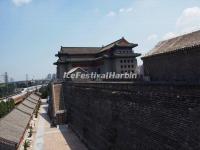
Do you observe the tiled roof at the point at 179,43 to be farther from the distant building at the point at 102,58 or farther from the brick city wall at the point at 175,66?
the distant building at the point at 102,58

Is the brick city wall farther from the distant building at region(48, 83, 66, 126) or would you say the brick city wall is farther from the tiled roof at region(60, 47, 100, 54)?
the tiled roof at region(60, 47, 100, 54)

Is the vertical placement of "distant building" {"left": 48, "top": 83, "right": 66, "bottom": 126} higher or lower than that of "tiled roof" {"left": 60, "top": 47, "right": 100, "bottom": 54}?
lower

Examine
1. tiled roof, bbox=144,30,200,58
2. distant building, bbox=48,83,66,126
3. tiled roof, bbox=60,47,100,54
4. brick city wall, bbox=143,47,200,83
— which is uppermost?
tiled roof, bbox=60,47,100,54

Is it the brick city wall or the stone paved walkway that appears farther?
the stone paved walkway

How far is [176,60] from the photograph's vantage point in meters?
16.0

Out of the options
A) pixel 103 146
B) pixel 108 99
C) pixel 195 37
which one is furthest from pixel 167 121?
pixel 195 37

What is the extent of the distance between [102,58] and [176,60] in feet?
72.1

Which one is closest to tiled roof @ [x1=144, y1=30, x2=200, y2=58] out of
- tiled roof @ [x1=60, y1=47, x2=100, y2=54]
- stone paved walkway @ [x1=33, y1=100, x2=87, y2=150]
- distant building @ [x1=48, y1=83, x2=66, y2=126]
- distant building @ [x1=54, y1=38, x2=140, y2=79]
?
stone paved walkway @ [x1=33, y1=100, x2=87, y2=150]

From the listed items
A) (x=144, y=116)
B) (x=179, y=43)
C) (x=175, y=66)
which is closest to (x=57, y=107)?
(x=179, y=43)

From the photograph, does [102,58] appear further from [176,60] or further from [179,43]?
[176,60]

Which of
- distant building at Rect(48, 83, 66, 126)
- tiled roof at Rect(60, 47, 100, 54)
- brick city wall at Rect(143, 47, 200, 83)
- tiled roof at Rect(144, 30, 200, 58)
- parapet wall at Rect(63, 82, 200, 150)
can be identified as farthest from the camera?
tiled roof at Rect(60, 47, 100, 54)

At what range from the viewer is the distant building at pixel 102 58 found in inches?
1419

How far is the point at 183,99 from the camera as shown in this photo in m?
7.70

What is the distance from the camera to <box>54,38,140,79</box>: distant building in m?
36.0
